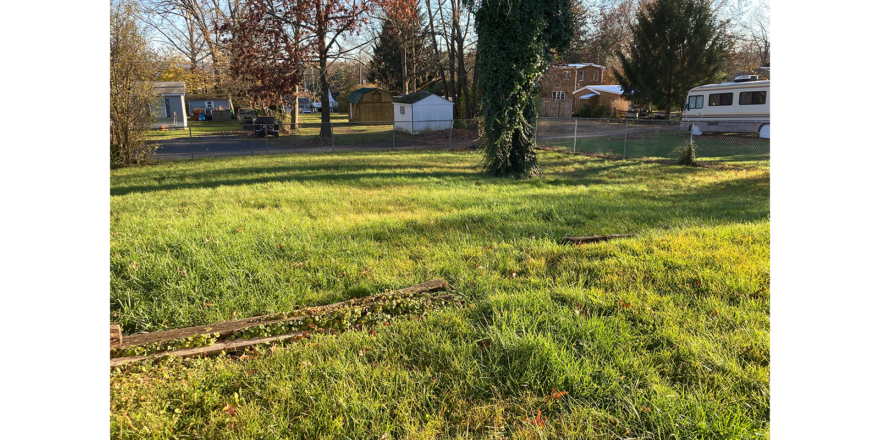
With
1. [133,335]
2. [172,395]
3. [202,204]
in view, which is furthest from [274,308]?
[202,204]

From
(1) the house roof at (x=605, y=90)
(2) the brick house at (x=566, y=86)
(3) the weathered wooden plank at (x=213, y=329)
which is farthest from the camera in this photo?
→ (2) the brick house at (x=566, y=86)

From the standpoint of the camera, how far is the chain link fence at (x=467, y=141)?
17703 millimetres

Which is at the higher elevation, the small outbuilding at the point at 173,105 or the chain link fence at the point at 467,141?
the small outbuilding at the point at 173,105

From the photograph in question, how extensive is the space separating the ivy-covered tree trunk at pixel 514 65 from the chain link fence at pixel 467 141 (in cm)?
281

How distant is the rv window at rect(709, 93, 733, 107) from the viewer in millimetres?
22578

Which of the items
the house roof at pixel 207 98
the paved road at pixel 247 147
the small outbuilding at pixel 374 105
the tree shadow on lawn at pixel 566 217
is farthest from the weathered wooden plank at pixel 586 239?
the house roof at pixel 207 98

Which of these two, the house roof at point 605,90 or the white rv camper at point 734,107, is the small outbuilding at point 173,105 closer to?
the house roof at point 605,90

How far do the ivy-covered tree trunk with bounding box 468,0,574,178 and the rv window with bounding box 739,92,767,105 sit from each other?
47.1 ft
